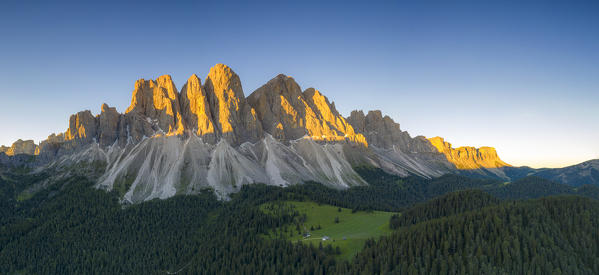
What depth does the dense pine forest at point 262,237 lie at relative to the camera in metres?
76.1

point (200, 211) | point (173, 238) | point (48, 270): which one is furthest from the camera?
point (200, 211)

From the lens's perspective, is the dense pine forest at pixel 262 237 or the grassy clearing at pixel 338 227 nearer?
the dense pine forest at pixel 262 237

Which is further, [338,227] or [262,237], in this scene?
[338,227]

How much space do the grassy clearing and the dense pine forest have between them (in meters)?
5.43

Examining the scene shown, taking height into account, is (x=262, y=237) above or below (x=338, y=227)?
below

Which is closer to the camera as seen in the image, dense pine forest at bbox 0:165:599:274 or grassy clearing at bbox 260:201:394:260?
dense pine forest at bbox 0:165:599:274

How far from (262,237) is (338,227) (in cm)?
2882

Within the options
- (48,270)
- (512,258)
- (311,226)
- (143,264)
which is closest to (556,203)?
(512,258)

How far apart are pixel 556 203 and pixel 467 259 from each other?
3348cm

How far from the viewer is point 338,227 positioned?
127875 mm

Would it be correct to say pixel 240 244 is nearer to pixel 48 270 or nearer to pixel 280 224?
pixel 280 224

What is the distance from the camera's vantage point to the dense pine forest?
2997 inches

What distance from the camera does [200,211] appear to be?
16888 cm

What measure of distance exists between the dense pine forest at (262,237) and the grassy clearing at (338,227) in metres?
5.43
